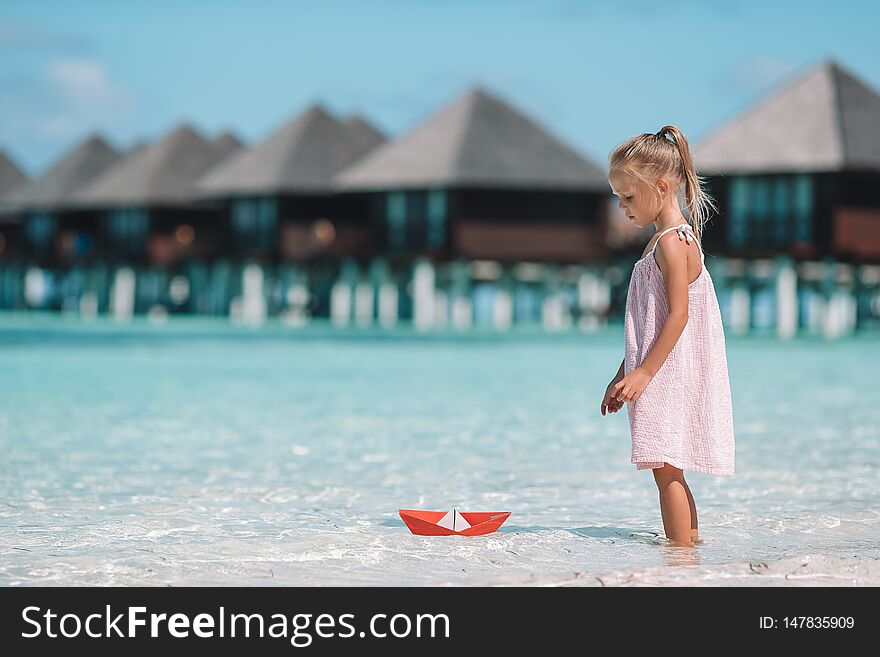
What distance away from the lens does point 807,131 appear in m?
35.4

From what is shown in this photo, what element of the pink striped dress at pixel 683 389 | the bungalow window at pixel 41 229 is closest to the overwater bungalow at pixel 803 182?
Answer: the bungalow window at pixel 41 229

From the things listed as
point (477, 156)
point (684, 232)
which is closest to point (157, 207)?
point (477, 156)

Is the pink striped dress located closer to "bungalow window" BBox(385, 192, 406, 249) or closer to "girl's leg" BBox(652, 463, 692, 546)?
"girl's leg" BBox(652, 463, 692, 546)

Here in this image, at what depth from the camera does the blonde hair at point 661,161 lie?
5234 mm

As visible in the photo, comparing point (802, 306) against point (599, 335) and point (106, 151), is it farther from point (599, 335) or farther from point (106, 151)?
point (106, 151)

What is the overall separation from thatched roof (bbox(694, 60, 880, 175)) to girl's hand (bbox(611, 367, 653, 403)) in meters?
28.9

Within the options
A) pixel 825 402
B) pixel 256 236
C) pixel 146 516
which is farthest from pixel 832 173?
pixel 146 516

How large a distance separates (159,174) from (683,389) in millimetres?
45971

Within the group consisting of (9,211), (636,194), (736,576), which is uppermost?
(9,211)

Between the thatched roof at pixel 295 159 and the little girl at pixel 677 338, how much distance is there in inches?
1485

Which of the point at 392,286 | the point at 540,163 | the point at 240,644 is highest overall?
the point at 540,163

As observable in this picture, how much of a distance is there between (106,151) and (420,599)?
54961 millimetres

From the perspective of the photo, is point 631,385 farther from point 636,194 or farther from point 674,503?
point 636,194

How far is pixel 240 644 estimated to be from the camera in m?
3.94
